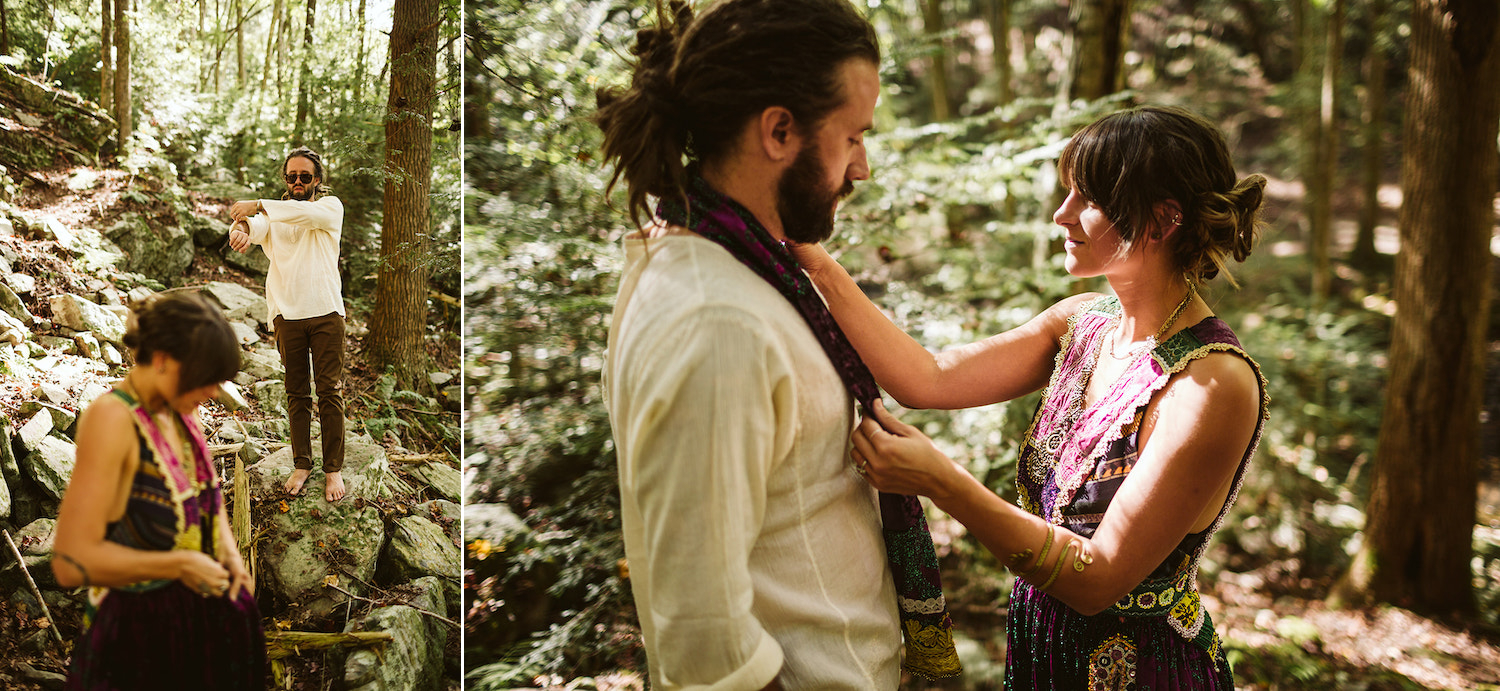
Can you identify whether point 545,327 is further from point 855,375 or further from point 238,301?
point 855,375

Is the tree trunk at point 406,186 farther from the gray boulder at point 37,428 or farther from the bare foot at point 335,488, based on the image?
the gray boulder at point 37,428

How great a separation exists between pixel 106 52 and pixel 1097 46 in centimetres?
481

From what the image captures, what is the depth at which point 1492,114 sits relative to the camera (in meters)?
4.48

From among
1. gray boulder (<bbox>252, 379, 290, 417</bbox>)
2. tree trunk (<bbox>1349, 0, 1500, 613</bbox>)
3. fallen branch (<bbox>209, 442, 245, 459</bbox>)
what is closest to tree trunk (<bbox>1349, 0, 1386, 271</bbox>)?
tree trunk (<bbox>1349, 0, 1500, 613</bbox>)

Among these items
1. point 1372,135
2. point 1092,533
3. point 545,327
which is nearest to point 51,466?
point 1092,533

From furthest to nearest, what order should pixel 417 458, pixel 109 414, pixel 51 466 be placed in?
pixel 417 458
pixel 51 466
pixel 109 414

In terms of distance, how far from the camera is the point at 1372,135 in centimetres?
1076

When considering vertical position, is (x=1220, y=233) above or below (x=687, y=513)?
above

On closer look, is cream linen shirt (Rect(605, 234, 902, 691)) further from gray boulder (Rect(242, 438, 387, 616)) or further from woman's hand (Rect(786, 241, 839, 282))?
gray boulder (Rect(242, 438, 387, 616))

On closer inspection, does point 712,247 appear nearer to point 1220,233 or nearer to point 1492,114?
point 1220,233

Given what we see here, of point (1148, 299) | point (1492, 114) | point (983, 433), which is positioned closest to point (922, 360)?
point (1148, 299)

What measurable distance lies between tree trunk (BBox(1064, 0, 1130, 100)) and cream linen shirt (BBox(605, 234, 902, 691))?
4.17 m

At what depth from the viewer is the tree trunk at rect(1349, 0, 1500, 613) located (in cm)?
448

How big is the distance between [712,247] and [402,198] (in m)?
0.99
